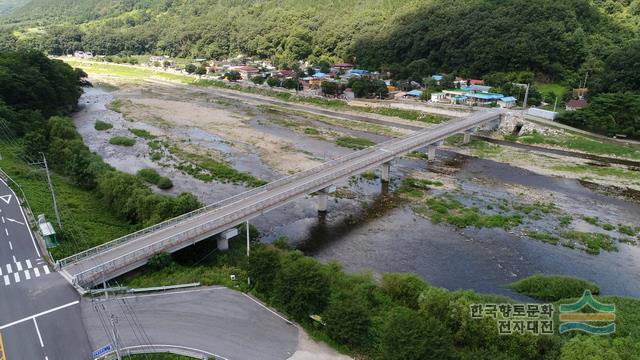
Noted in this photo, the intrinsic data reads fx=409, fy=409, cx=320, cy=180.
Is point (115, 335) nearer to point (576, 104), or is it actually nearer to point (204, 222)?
point (204, 222)

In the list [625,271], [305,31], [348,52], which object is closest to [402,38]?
[348,52]

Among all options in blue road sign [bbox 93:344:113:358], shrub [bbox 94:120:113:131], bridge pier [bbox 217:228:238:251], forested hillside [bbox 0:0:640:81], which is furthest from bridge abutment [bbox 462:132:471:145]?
shrub [bbox 94:120:113:131]

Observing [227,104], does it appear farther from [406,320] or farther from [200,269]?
[406,320]

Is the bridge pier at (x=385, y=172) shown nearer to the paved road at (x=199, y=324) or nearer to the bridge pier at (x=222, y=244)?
the bridge pier at (x=222, y=244)

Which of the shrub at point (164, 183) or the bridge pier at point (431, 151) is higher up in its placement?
the bridge pier at point (431, 151)

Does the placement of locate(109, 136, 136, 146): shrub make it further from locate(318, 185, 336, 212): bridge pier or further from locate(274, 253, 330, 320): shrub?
locate(274, 253, 330, 320): shrub

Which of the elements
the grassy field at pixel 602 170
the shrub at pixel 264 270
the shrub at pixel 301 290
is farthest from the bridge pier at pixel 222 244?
the grassy field at pixel 602 170
